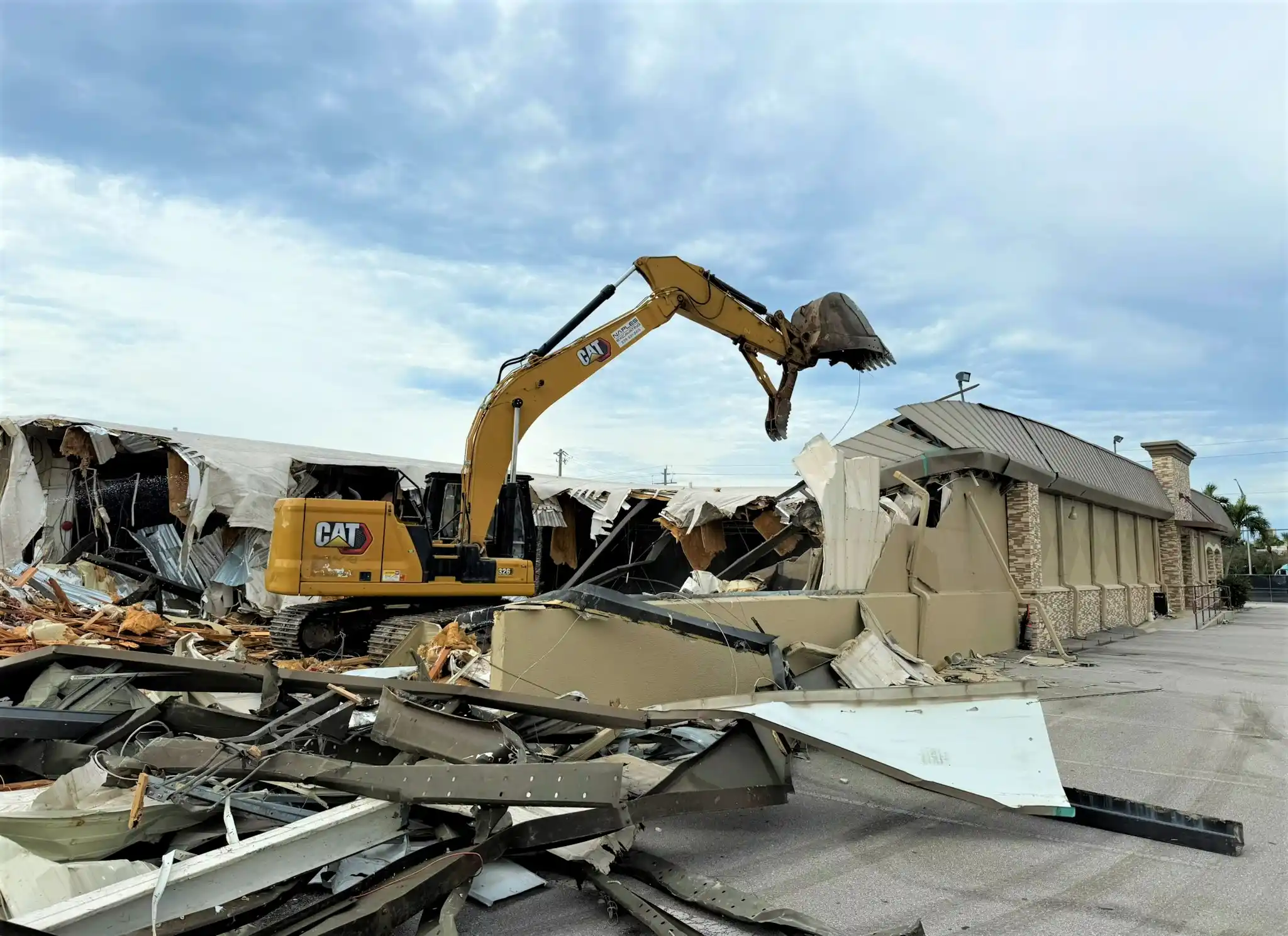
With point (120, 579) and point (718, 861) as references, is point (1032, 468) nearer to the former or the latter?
point (718, 861)

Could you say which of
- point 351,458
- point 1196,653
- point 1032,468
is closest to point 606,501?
point 351,458

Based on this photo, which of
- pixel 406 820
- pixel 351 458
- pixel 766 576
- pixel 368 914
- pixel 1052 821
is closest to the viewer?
pixel 368 914

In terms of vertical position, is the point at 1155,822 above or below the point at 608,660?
below

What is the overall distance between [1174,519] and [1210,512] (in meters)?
9.12

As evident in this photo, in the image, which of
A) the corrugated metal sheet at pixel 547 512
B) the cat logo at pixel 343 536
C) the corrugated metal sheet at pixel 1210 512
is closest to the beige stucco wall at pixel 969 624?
the cat logo at pixel 343 536

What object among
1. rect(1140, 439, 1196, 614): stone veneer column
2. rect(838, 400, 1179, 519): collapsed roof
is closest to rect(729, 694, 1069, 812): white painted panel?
rect(838, 400, 1179, 519): collapsed roof

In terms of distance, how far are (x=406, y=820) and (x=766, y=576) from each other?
31.6 ft

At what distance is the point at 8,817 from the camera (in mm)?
3096

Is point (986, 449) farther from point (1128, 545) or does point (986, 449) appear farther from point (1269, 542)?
point (1269, 542)

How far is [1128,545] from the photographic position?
2075 cm

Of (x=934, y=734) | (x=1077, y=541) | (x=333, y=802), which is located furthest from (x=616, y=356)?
(x=1077, y=541)

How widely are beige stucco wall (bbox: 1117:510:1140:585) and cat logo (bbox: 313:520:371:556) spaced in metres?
17.9

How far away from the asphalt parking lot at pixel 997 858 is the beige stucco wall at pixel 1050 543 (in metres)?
8.40

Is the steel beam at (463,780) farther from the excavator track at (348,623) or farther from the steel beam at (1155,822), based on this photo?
the excavator track at (348,623)
